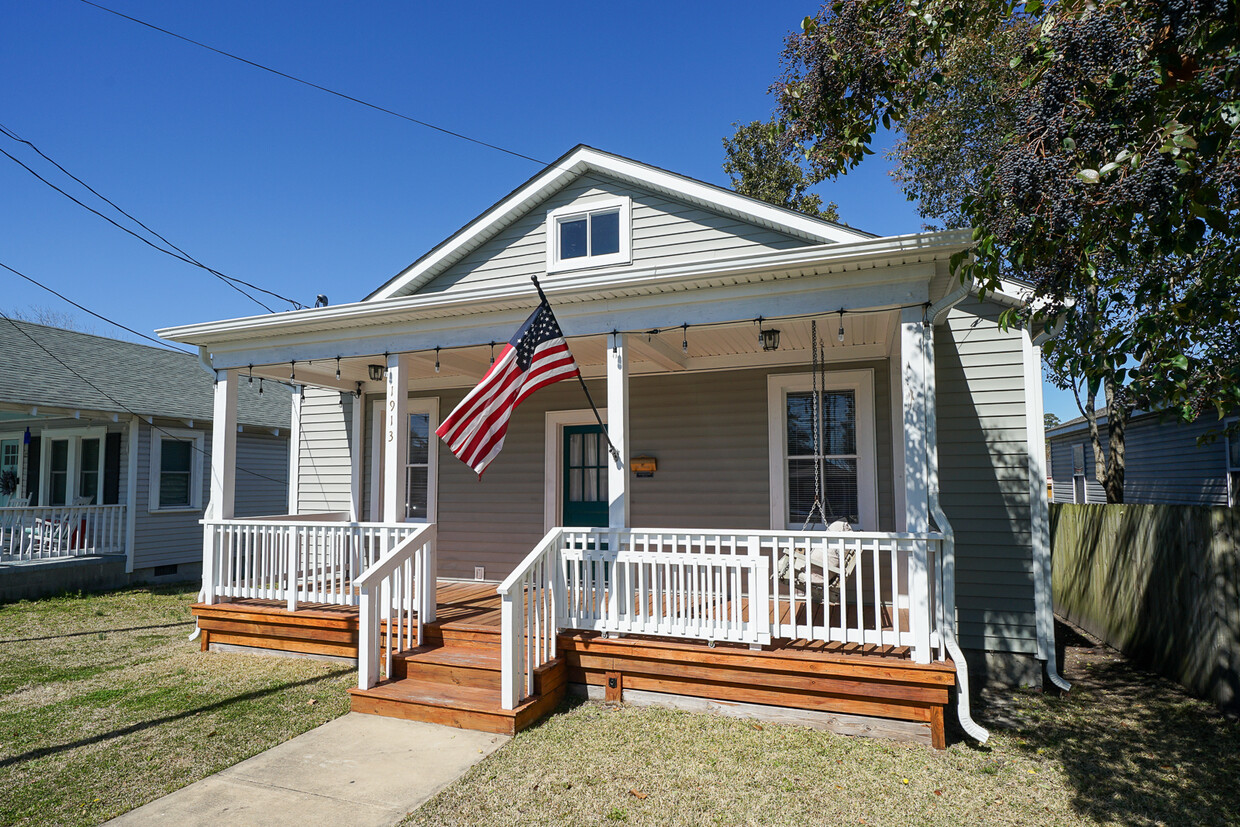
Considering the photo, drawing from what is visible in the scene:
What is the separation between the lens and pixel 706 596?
5.44 metres

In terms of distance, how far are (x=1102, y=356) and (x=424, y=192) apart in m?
14.4

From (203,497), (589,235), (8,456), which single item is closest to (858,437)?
(589,235)

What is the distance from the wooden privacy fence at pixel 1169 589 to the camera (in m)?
5.45

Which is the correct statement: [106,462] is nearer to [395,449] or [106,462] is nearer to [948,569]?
[395,449]

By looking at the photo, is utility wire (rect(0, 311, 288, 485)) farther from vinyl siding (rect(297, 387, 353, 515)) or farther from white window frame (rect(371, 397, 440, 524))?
white window frame (rect(371, 397, 440, 524))

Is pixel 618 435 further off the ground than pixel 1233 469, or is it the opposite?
pixel 618 435

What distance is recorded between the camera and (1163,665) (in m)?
6.42

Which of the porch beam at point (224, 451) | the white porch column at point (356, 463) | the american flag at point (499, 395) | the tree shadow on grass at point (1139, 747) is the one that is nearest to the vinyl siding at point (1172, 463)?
the tree shadow on grass at point (1139, 747)

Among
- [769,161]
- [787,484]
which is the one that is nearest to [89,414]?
[787,484]

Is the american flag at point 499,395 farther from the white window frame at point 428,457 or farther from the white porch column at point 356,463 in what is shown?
the white porch column at point 356,463

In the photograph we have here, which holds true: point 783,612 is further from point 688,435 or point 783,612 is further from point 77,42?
point 77,42

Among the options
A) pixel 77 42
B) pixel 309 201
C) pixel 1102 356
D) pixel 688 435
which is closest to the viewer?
pixel 1102 356

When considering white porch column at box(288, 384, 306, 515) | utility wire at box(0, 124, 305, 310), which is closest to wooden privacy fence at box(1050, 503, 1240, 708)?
white porch column at box(288, 384, 306, 515)

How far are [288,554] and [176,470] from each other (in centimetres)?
796
